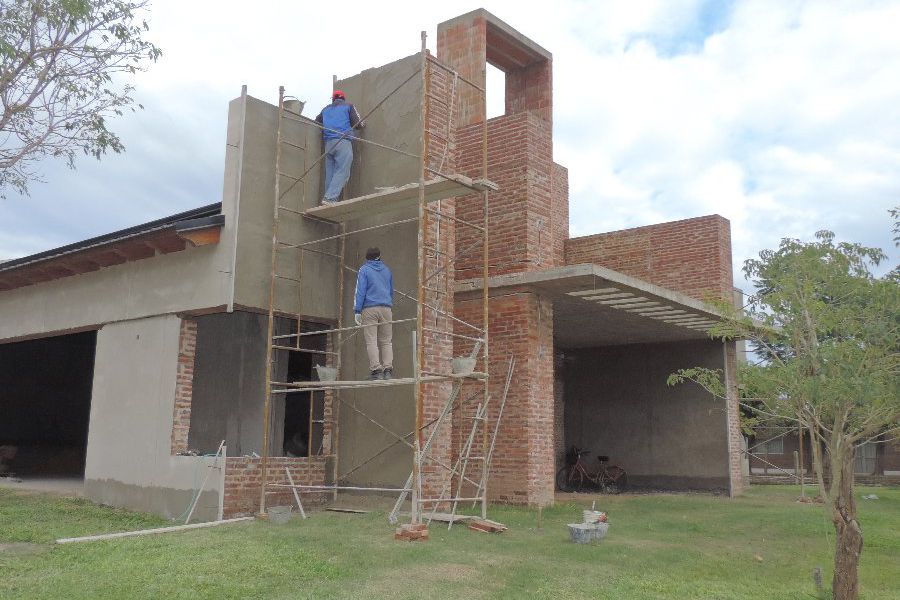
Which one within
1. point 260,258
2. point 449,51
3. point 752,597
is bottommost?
point 752,597

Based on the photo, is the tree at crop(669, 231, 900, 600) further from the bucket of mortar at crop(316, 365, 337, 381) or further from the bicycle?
the bicycle

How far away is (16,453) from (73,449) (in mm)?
1236

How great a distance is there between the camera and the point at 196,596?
607 cm

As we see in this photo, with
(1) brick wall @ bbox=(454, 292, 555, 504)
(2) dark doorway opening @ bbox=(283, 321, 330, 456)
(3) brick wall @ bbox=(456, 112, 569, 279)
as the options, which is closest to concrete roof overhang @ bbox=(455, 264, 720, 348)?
(1) brick wall @ bbox=(454, 292, 555, 504)

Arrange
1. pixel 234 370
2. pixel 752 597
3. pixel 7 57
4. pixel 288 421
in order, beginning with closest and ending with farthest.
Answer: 1. pixel 752 597
2. pixel 7 57
3. pixel 234 370
4. pixel 288 421

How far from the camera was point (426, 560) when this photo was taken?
743cm

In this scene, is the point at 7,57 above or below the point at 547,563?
above

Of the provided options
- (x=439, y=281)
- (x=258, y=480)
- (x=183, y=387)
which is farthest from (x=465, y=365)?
(x=183, y=387)

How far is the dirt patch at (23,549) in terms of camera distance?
7753mm

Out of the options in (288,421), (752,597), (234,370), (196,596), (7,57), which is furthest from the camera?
(288,421)

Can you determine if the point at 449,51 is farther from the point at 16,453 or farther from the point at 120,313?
the point at 16,453

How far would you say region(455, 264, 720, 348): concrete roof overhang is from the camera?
11.3m

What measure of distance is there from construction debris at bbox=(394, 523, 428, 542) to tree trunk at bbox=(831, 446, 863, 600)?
3938 millimetres

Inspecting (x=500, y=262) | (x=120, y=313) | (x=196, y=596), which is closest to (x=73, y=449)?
(x=120, y=313)
